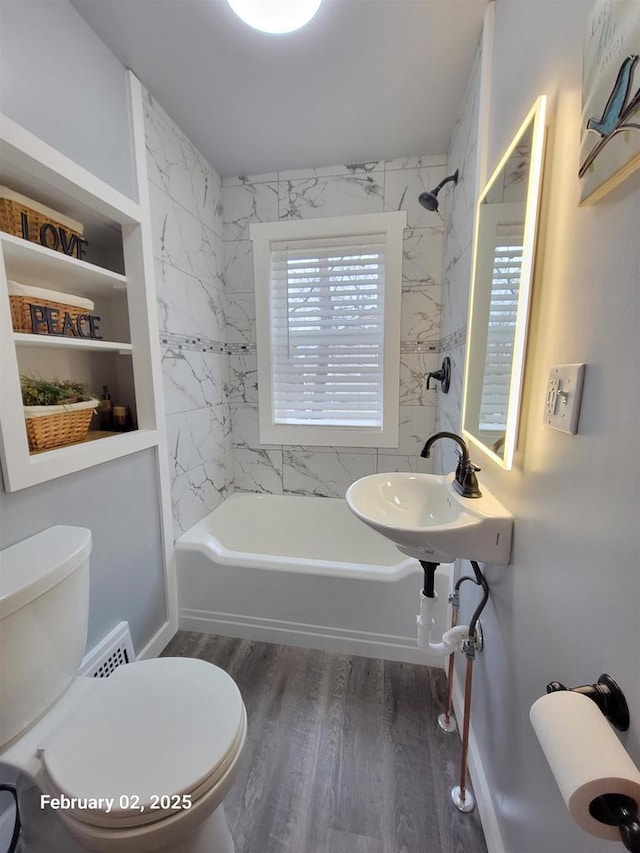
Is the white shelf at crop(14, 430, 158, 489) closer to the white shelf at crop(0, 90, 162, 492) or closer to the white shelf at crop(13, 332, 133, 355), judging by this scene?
the white shelf at crop(0, 90, 162, 492)

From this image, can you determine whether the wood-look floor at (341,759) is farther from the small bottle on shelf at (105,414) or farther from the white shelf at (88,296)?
the small bottle on shelf at (105,414)

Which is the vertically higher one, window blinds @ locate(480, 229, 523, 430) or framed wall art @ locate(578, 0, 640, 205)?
framed wall art @ locate(578, 0, 640, 205)

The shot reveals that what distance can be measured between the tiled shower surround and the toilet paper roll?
1.76 metres

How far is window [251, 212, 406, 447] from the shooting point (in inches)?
87.4

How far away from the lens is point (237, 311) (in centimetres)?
243

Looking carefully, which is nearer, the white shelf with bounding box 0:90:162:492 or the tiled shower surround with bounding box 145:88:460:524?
the white shelf with bounding box 0:90:162:492

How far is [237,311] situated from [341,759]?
2.42 metres

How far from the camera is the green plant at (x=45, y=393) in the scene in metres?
1.18

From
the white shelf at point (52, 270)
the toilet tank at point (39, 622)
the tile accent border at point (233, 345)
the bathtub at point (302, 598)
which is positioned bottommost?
the bathtub at point (302, 598)

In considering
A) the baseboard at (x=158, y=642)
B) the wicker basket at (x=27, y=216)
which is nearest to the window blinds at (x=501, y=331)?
the wicker basket at (x=27, y=216)

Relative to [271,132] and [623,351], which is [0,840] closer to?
[623,351]

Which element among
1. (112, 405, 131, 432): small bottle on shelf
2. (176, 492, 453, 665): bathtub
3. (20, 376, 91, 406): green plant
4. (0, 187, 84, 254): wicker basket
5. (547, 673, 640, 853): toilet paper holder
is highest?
(0, 187, 84, 254): wicker basket

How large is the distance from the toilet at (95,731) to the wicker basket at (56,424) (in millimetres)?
331

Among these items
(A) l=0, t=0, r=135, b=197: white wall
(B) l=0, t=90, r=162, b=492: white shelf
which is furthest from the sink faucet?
(A) l=0, t=0, r=135, b=197: white wall
